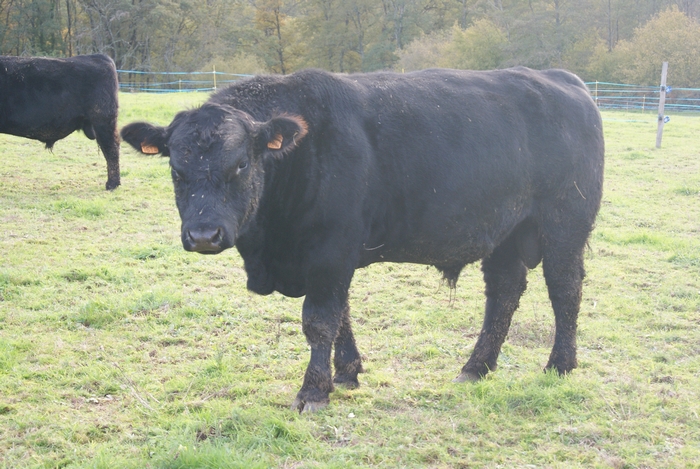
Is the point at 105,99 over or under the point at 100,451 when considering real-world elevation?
over

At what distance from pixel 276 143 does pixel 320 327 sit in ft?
4.31

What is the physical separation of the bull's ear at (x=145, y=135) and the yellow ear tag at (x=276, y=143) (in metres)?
0.70

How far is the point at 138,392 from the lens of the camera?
486cm

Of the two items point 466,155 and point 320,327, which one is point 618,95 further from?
point 320,327

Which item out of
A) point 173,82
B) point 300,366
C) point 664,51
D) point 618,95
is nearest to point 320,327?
point 300,366

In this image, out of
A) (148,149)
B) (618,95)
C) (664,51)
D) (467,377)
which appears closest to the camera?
(148,149)

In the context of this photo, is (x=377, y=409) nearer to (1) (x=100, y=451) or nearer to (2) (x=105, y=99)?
(1) (x=100, y=451)

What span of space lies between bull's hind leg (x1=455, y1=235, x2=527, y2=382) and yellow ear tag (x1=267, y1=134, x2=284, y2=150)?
7.46 ft

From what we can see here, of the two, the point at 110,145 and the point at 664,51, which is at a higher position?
the point at 664,51

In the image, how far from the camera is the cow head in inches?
157

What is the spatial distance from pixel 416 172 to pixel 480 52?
4535 cm

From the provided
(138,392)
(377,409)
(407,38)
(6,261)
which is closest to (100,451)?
(138,392)

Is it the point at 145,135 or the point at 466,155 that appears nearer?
the point at 145,135

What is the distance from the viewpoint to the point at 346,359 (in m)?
5.20
